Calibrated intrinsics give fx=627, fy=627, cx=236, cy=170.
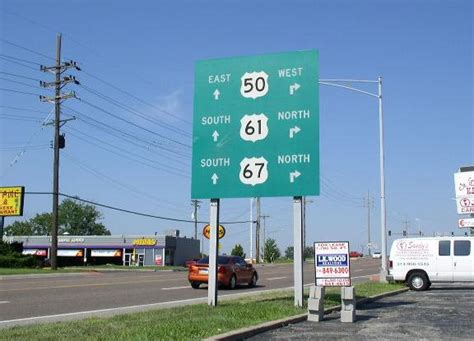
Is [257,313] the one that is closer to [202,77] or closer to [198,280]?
[202,77]

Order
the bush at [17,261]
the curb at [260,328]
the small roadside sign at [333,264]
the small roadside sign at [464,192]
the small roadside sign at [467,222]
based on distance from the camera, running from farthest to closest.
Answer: the bush at [17,261] < the small roadside sign at [464,192] < the small roadside sign at [467,222] < the small roadside sign at [333,264] < the curb at [260,328]

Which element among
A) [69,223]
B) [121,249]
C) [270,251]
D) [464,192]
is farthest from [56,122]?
[69,223]

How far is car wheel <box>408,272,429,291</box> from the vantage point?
2322cm

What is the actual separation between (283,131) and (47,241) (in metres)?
79.2

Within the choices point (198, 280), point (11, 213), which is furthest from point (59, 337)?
point (11, 213)

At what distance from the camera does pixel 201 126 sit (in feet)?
51.6

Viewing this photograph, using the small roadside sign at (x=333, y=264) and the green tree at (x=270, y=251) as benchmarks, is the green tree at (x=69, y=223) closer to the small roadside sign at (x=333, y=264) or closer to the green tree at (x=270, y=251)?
the green tree at (x=270, y=251)

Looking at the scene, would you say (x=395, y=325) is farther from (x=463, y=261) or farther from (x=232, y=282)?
(x=232, y=282)

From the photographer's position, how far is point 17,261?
47781 millimetres

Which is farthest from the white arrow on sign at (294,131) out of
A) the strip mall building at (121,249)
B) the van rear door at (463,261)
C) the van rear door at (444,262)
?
the strip mall building at (121,249)

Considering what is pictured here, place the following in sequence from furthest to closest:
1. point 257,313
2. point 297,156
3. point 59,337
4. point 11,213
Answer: point 11,213, point 297,156, point 257,313, point 59,337

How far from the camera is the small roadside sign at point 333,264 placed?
46.2ft

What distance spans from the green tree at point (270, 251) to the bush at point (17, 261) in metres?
52.7

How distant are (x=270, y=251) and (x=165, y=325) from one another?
10154 cm
